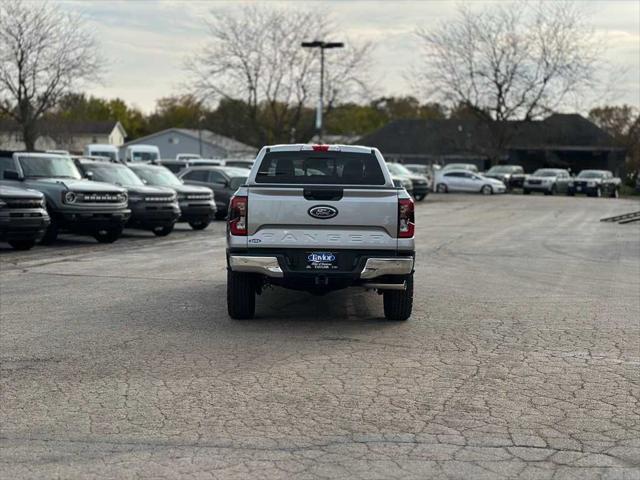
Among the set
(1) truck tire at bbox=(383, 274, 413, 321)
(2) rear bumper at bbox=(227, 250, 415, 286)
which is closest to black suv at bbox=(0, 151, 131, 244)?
(2) rear bumper at bbox=(227, 250, 415, 286)

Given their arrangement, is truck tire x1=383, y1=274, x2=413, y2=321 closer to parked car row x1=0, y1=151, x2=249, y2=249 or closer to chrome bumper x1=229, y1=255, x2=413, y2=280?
chrome bumper x1=229, y1=255, x2=413, y2=280

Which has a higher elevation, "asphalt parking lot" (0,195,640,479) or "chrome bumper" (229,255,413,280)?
"chrome bumper" (229,255,413,280)

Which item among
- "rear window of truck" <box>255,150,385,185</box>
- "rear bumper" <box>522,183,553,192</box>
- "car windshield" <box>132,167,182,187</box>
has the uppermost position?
"rear window of truck" <box>255,150,385,185</box>

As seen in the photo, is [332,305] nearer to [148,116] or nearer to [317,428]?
[317,428]

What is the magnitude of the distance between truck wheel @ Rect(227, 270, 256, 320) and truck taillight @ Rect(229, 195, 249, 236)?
543 mm

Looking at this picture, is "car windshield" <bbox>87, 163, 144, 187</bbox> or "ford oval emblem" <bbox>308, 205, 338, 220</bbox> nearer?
"ford oval emblem" <bbox>308, 205, 338, 220</bbox>

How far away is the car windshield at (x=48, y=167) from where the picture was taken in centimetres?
1992

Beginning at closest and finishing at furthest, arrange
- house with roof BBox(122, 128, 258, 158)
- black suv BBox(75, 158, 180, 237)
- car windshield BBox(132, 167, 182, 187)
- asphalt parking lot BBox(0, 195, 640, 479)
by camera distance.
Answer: asphalt parking lot BBox(0, 195, 640, 479) < black suv BBox(75, 158, 180, 237) < car windshield BBox(132, 167, 182, 187) < house with roof BBox(122, 128, 258, 158)

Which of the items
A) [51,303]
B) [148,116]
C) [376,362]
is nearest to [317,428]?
[376,362]

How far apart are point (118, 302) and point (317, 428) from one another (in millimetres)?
5837

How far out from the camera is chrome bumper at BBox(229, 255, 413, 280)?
9.59m

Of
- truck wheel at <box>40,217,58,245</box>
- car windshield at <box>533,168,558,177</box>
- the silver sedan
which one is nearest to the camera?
truck wheel at <box>40,217,58,245</box>

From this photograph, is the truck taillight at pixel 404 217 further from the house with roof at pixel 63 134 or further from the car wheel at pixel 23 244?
the house with roof at pixel 63 134

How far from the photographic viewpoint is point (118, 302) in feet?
37.5
